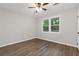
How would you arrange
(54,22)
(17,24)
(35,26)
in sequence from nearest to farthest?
(54,22)
(17,24)
(35,26)

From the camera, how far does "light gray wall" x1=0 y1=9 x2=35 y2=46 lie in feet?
5.08

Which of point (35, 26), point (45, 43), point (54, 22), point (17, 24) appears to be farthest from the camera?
point (45, 43)

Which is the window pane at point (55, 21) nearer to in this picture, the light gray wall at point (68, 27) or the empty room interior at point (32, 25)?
the empty room interior at point (32, 25)

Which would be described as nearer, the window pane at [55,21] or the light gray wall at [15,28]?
the window pane at [55,21]

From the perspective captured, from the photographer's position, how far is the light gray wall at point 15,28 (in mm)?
1547

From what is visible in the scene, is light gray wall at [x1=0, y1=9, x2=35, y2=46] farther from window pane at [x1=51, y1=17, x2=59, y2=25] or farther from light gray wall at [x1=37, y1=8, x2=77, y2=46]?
window pane at [x1=51, y1=17, x2=59, y2=25]

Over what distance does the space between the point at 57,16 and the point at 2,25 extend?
1192mm

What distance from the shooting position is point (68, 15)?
162 cm

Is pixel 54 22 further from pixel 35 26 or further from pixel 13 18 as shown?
pixel 13 18

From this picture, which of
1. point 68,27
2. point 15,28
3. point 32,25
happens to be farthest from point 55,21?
point 15,28

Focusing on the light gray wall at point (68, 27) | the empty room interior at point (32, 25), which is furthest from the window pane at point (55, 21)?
the light gray wall at point (68, 27)

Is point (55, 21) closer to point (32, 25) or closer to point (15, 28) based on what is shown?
point (32, 25)

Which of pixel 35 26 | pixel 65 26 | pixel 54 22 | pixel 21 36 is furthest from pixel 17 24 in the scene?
pixel 65 26

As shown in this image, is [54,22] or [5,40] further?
[5,40]
